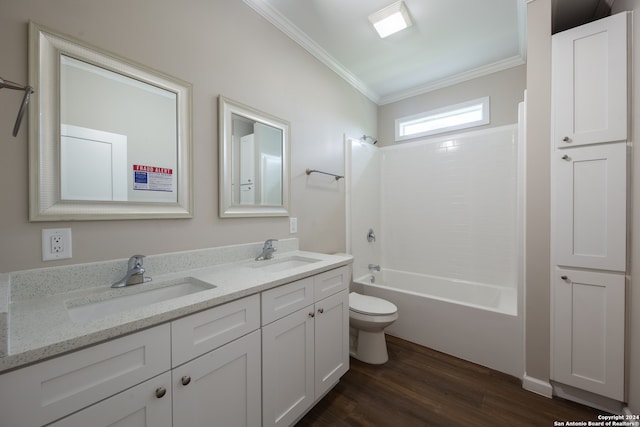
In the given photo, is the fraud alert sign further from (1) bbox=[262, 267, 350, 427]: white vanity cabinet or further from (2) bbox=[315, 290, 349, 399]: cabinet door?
(2) bbox=[315, 290, 349, 399]: cabinet door

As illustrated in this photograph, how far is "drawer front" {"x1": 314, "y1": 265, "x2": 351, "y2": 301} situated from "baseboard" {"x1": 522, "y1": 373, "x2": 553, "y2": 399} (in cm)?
140

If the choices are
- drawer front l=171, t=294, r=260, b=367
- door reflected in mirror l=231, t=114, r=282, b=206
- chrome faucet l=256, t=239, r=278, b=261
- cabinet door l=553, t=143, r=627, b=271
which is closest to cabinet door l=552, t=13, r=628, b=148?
cabinet door l=553, t=143, r=627, b=271

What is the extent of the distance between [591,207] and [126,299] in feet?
8.41

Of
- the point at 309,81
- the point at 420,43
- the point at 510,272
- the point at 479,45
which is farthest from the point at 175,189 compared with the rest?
the point at 510,272

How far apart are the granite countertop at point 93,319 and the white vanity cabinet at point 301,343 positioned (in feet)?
0.44

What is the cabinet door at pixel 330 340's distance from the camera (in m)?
1.50

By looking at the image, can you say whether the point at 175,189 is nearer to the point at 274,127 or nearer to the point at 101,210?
the point at 101,210

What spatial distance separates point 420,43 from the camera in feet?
7.27

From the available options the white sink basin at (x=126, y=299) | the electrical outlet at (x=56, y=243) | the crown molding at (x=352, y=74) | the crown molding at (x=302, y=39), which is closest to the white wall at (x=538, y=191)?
the crown molding at (x=352, y=74)

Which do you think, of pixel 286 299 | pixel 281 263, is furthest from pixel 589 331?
pixel 281 263

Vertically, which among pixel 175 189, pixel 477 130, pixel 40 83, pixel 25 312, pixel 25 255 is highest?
pixel 477 130

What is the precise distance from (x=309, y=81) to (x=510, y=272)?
266 cm

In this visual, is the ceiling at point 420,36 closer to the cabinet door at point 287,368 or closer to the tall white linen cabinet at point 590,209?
the tall white linen cabinet at point 590,209

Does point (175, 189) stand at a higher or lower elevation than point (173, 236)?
higher
